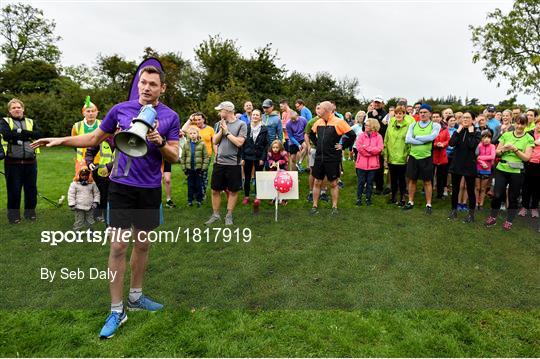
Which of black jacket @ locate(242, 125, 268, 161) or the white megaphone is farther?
black jacket @ locate(242, 125, 268, 161)

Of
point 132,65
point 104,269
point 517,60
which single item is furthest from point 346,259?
point 132,65

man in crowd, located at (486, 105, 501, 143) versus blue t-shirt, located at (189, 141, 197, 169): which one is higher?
man in crowd, located at (486, 105, 501, 143)

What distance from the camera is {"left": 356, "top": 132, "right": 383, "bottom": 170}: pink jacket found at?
26.3 ft

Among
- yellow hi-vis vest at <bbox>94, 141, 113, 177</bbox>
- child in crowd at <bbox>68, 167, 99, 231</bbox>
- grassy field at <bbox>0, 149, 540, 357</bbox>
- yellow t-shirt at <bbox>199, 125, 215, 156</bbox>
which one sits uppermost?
yellow t-shirt at <bbox>199, 125, 215, 156</bbox>

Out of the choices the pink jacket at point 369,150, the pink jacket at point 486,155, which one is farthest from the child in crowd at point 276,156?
the pink jacket at point 486,155

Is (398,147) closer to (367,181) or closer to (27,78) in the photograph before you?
(367,181)

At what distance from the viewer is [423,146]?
7457 mm

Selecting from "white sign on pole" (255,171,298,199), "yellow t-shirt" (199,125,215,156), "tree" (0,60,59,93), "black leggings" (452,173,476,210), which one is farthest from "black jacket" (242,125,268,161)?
"tree" (0,60,59,93)

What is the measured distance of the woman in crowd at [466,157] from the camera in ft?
23.0

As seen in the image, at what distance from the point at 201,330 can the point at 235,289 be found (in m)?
0.92

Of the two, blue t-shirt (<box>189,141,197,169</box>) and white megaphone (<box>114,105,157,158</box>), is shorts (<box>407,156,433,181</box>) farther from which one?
white megaphone (<box>114,105,157,158</box>)

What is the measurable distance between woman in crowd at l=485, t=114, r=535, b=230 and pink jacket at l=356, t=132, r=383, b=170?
7.36 ft

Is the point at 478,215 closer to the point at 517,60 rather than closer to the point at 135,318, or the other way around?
the point at 135,318

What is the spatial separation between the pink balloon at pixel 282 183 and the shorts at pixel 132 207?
3663mm
